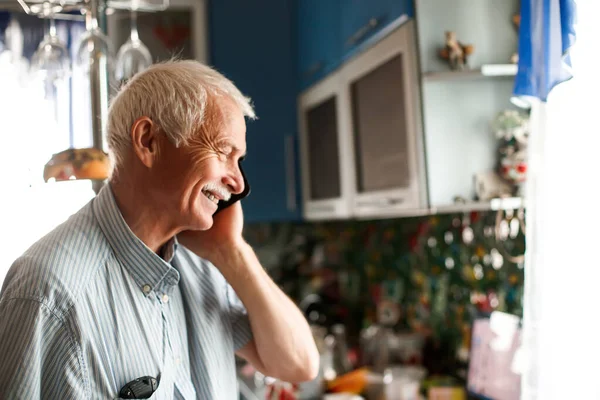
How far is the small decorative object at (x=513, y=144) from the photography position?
1.79 m

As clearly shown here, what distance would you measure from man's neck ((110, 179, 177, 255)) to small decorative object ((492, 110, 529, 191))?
0.94 meters

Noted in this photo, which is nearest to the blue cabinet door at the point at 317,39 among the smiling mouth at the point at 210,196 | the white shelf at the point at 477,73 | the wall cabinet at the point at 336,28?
the wall cabinet at the point at 336,28

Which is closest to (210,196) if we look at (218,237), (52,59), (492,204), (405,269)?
(218,237)

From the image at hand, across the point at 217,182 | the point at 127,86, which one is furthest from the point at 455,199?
the point at 127,86

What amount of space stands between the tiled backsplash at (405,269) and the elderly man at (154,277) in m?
0.69

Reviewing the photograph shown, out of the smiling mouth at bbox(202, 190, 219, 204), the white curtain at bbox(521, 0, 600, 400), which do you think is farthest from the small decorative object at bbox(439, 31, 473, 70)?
the smiling mouth at bbox(202, 190, 219, 204)

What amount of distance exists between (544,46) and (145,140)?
798mm

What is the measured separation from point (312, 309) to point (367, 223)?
49 centimetres

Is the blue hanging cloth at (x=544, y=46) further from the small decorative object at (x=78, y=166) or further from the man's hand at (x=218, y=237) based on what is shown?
the small decorative object at (x=78, y=166)

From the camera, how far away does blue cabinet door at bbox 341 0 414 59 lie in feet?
6.40

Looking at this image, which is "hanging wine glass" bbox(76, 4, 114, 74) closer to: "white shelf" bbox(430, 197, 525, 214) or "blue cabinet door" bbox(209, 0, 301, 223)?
"white shelf" bbox(430, 197, 525, 214)

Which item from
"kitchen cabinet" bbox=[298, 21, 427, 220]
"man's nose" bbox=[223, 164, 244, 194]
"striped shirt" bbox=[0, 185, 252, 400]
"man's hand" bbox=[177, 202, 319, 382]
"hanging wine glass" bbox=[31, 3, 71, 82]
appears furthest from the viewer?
"kitchen cabinet" bbox=[298, 21, 427, 220]

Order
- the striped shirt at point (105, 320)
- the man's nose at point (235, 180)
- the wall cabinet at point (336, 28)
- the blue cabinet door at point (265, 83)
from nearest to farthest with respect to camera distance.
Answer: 1. the striped shirt at point (105, 320)
2. the man's nose at point (235, 180)
3. the wall cabinet at point (336, 28)
4. the blue cabinet door at point (265, 83)

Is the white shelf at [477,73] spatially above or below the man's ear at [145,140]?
above
